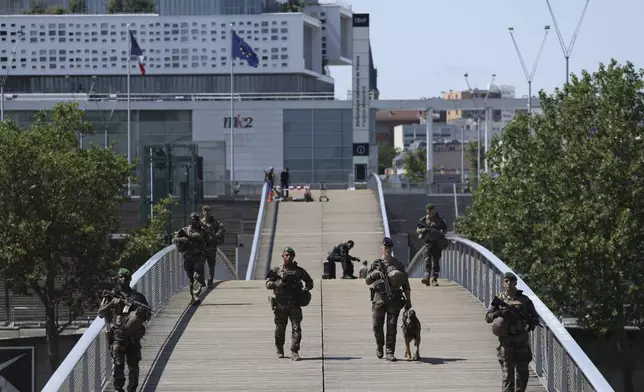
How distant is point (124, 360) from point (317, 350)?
4084 millimetres

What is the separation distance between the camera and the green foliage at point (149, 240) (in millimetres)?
47562

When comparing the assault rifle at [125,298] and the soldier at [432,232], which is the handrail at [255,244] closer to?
the soldier at [432,232]

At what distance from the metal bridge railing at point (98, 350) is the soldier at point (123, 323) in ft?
0.63

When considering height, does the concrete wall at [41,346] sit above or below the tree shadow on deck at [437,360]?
below

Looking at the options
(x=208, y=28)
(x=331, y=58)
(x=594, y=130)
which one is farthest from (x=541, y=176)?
(x=331, y=58)

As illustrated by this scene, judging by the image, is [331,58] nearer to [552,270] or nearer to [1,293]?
[1,293]

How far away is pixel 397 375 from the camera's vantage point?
61.0ft

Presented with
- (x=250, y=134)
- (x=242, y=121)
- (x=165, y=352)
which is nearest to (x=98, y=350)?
(x=165, y=352)

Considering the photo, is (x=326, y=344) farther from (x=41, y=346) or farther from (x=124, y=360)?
(x=41, y=346)

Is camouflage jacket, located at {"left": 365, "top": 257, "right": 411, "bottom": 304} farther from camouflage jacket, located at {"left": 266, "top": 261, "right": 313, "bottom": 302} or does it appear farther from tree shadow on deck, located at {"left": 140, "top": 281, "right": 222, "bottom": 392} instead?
tree shadow on deck, located at {"left": 140, "top": 281, "right": 222, "bottom": 392}

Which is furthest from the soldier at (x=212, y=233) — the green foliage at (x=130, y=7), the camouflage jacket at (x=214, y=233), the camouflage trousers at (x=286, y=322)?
the green foliage at (x=130, y=7)

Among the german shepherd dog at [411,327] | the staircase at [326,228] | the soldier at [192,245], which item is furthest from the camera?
the staircase at [326,228]

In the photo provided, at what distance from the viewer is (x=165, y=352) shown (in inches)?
800

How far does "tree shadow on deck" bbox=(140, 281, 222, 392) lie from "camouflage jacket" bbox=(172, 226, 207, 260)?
855 mm
